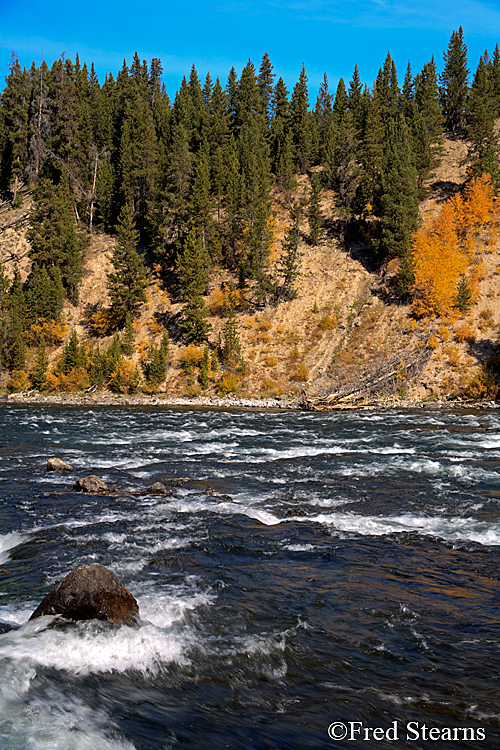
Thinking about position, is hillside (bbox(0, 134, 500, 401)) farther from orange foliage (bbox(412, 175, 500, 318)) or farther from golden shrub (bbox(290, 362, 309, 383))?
orange foliage (bbox(412, 175, 500, 318))

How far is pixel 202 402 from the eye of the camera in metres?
41.6

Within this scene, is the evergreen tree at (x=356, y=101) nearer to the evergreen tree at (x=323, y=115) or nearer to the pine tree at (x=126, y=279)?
the evergreen tree at (x=323, y=115)

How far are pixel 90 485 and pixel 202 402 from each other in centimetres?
2783

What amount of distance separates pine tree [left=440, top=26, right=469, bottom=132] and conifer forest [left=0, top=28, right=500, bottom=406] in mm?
5001

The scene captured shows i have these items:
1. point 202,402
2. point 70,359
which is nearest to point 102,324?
point 70,359

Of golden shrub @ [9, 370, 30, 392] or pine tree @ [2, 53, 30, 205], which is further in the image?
pine tree @ [2, 53, 30, 205]

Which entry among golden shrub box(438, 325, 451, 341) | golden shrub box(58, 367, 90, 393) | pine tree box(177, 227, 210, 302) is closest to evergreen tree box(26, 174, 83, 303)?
pine tree box(177, 227, 210, 302)

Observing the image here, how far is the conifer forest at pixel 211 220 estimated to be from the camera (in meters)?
47.0

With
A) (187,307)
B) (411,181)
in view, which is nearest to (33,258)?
(187,307)

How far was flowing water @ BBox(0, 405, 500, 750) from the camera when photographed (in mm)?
5039

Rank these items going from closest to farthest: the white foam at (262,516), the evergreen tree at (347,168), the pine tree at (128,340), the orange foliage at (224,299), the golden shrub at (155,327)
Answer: the white foam at (262,516) → the pine tree at (128,340) → the golden shrub at (155,327) → the orange foliage at (224,299) → the evergreen tree at (347,168)

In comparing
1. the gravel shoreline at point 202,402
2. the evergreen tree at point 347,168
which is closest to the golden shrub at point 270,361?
the gravel shoreline at point 202,402

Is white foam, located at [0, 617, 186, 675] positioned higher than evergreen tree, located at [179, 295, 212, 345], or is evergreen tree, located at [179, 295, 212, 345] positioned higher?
evergreen tree, located at [179, 295, 212, 345]

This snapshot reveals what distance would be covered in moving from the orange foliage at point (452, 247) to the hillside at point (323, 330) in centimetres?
143
